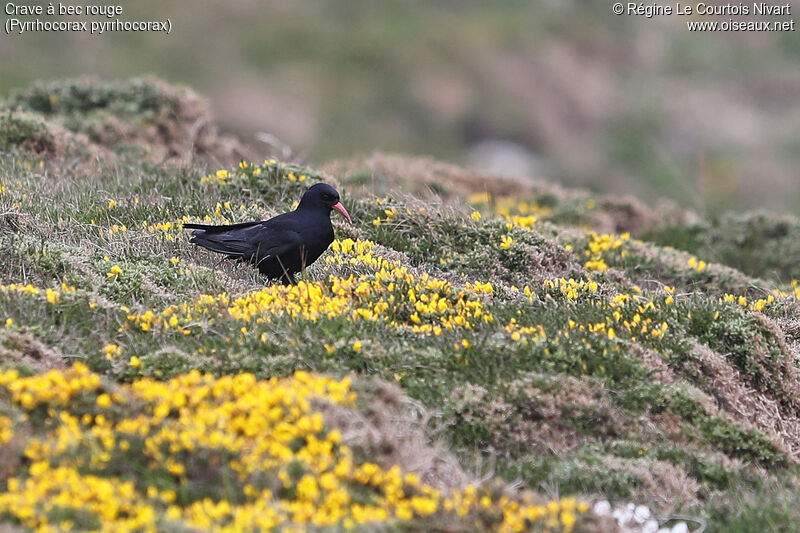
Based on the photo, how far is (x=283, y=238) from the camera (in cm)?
830

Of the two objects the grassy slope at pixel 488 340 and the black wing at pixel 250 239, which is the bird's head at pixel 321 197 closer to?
the black wing at pixel 250 239

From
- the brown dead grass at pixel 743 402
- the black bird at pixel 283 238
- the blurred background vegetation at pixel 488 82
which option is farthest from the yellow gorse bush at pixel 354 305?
the blurred background vegetation at pixel 488 82

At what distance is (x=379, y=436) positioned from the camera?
19.2 feet

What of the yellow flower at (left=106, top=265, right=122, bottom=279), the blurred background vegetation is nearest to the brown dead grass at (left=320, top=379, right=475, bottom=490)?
the yellow flower at (left=106, top=265, right=122, bottom=279)

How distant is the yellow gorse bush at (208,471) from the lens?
17.1ft

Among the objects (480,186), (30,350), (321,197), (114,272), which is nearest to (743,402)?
(321,197)

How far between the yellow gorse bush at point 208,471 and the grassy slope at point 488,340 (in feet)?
1.11

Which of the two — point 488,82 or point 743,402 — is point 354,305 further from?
point 488,82

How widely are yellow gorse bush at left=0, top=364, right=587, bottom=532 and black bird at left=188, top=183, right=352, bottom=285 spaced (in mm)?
2377

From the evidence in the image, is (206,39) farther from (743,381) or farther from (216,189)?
(743,381)

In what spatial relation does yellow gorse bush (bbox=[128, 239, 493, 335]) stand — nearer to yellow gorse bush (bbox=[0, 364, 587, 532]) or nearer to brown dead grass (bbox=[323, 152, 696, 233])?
yellow gorse bush (bbox=[0, 364, 587, 532])

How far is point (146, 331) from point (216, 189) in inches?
131

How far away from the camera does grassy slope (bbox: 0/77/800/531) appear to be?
21.7 feet

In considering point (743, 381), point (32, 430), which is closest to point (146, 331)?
point (32, 430)
